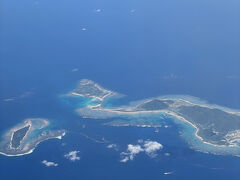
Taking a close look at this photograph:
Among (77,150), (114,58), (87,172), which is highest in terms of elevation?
(114,58)

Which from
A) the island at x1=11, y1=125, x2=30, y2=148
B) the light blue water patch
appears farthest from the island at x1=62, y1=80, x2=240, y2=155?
the island at x1=11, y1=125, x2=30, y2=148

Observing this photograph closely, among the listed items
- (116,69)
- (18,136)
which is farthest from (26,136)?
(116,69)

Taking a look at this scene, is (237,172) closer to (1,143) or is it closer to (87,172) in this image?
(87,172)

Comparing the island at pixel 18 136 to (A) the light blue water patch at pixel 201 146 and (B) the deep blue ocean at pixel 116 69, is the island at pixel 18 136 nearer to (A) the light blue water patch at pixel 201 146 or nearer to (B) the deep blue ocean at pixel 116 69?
(B) the deep blue ocean at pixel 116 69

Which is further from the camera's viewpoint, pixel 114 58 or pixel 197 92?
pixel 114 58

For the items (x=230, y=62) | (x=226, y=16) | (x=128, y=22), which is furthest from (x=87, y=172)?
(x=226, y=16)

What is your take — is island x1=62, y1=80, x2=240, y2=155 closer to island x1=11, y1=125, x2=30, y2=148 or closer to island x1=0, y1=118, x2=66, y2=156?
island x1=0, y1=118, x2=66, y2=156

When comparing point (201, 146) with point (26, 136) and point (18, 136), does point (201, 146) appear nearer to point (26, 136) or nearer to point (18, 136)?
point (26, 136)
